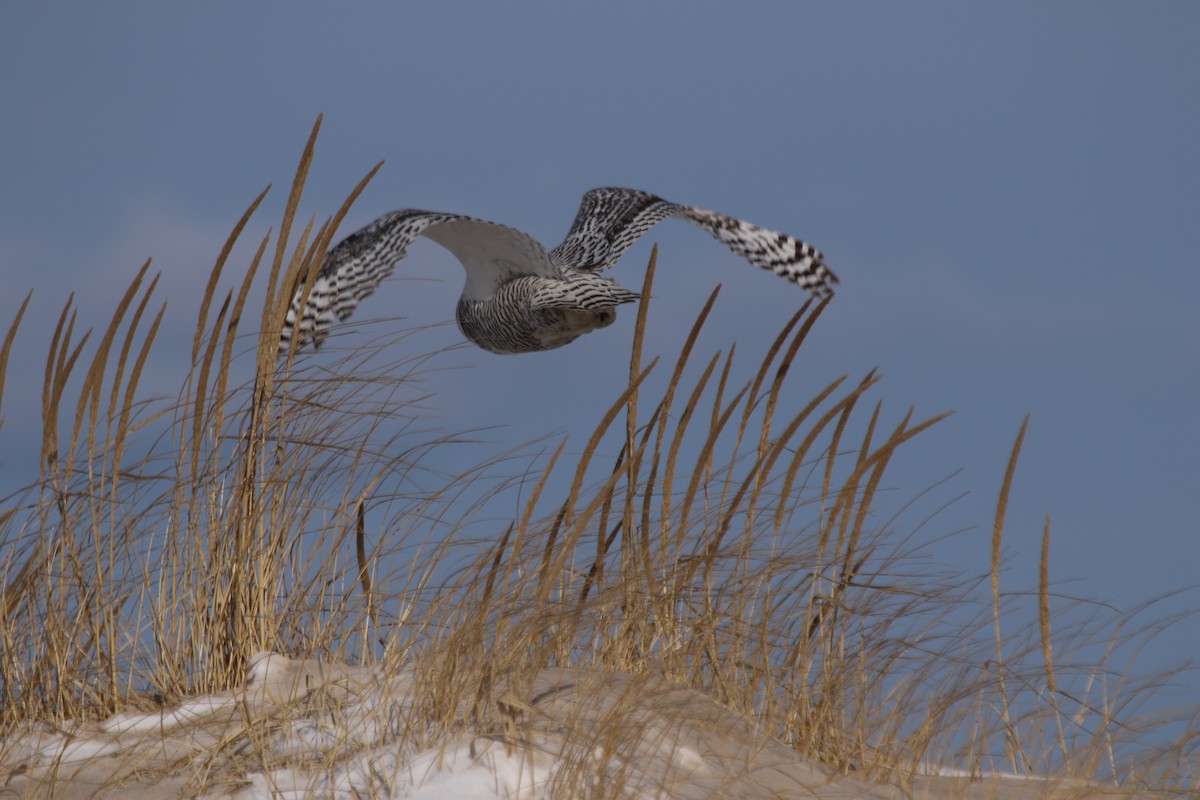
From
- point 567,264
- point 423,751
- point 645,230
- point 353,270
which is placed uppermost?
point 645,230

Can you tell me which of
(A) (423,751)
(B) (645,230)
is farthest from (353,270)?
(B) (645,230)

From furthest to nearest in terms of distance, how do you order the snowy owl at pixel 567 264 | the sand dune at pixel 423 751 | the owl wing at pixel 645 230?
1. the owl wing at pixel 645 230
2. the snowy owl at pixel 567 264
3. the sand dune at pixel 423 751

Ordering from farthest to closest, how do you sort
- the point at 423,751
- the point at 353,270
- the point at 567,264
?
the point at 567,264 → the point at 353,270 → the point at 423,751

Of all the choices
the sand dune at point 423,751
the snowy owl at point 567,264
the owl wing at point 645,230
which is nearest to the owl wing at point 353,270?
the snowy owl at point 567,264

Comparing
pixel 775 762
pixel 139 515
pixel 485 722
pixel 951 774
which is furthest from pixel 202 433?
pixel 951 774

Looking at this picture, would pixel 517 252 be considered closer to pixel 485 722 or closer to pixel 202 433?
pixel 202 433

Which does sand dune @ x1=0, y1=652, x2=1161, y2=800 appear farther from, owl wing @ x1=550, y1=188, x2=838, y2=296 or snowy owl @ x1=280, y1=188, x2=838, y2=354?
owl wing @ x1=550, y1=188, x2=838, y2=296

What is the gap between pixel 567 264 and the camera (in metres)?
6.66

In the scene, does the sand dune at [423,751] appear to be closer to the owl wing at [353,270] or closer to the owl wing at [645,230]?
the owl wing at [353,270]

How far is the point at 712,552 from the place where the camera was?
4.41 meters

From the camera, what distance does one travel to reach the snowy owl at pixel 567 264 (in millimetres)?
5887

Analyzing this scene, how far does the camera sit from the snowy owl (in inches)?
232

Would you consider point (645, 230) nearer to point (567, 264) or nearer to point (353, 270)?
point (567, 264)

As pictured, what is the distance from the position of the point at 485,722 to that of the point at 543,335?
3210 millimetres
